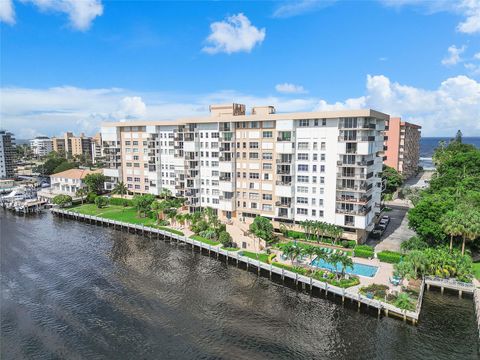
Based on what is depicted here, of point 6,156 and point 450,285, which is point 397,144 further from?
point 6,156

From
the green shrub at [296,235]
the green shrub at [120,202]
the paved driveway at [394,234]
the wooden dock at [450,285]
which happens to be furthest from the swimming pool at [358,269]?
the green shrub at [120,202]

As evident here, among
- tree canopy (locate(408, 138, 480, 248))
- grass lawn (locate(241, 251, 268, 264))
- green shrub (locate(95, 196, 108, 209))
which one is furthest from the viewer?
green shrub (locate(95, 196, 108, 209))

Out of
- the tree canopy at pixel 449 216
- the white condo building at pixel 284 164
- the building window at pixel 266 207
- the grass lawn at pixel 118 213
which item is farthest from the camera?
the grass lawn at pixel 118 213

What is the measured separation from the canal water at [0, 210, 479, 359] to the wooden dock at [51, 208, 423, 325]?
5.52 ft

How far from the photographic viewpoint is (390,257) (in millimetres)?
66375

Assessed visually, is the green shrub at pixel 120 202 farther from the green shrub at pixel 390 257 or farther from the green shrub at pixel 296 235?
the green shrub at pixel 390 257

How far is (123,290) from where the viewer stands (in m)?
60.1

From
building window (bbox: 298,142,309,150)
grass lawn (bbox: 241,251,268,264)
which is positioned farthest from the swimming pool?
building window (bbox: 298,142,309,150)

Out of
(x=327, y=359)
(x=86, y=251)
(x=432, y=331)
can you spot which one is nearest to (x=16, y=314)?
(x=86, y=251)

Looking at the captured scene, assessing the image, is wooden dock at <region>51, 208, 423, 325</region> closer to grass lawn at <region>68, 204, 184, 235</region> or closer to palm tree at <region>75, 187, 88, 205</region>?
grass lawn at <region>68, 204, 184, 235</region>

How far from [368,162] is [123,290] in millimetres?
52819

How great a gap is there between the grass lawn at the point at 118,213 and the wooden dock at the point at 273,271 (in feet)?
6.80

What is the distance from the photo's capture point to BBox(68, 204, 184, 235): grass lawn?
319 ft

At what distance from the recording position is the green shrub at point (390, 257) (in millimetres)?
65925
